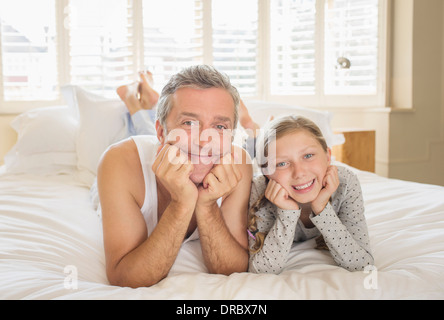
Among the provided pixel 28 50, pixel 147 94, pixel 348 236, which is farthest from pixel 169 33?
pixel 348 236

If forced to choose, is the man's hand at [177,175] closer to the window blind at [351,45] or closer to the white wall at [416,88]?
the window blind at [351,45]

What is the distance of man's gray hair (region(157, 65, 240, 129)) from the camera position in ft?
3.35

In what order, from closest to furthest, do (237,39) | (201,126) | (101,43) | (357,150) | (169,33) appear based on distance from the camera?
1. (201,126)
2. (357,150)
3. (101,43)
4. (169,33)
5. (237,39)

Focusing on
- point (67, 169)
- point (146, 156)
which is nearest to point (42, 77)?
point (67, 169)

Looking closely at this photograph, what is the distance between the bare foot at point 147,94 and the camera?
81.4 inches

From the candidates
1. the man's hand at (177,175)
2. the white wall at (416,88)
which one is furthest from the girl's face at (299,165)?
the white wall at (416,88)

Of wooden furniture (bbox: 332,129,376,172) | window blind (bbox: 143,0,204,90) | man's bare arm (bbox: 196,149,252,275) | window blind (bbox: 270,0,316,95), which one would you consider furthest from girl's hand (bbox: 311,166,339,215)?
window blind (bbox: 270,0,316,95)

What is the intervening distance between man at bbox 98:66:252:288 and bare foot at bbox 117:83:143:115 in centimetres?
94

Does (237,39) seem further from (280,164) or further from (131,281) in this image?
(131,281)

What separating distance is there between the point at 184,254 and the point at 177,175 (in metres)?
0.27

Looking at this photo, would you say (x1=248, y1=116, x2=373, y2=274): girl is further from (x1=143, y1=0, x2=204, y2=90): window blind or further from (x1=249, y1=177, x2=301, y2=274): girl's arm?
(x1=143, y1=0, x2=204, y2=90): window blind

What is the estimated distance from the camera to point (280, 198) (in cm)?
95
